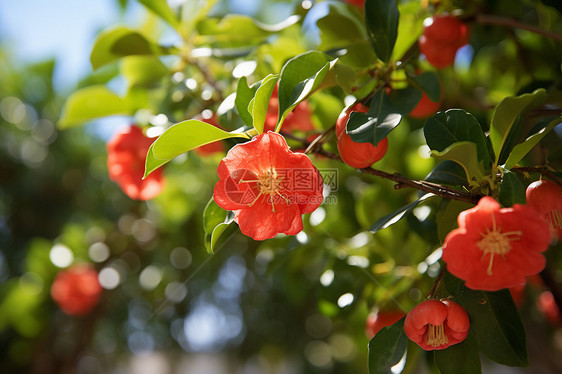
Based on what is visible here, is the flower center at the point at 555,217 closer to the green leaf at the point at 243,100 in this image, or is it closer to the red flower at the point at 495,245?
the red flower at the point at 495,245

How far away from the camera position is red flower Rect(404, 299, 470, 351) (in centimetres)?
68

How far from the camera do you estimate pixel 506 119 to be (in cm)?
72

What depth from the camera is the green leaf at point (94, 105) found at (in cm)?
124

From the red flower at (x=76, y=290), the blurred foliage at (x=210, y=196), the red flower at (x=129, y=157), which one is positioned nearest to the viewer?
the blurred foliage at (x=210, y=196)

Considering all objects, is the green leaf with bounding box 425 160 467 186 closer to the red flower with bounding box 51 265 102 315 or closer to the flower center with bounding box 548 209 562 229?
the flower center with bounding box 548 209 562 229

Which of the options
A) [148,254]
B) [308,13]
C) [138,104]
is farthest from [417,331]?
[148,254]

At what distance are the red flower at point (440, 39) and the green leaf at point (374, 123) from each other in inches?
11.1

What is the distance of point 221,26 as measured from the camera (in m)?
1.17

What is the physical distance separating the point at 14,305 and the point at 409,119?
1.98 meters

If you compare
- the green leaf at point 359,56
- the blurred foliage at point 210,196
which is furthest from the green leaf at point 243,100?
the green leaf at point 359,56

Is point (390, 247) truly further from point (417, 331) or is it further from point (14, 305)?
point (14, 305)

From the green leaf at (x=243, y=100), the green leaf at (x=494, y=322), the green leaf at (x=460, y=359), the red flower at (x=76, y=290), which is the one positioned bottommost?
the red flower at (x=76, y=290)

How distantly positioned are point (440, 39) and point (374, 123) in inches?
15.4

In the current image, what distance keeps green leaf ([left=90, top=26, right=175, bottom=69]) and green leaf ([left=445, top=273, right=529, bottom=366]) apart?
0.83m
